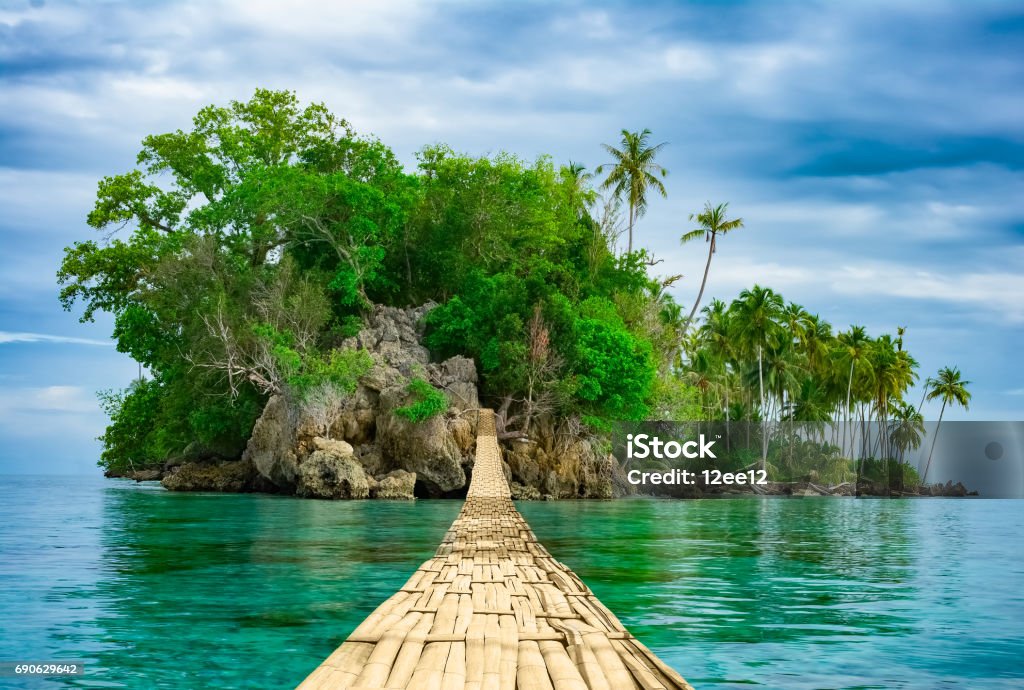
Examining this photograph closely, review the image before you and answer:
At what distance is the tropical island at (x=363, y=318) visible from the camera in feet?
68.7

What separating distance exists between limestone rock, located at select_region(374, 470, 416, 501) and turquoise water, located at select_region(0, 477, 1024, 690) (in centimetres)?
512

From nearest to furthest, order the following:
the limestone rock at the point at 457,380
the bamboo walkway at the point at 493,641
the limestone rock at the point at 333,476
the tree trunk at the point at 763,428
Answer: the bamboo walkway at the point at 493,641 → the limestone rock at the point at 333,476 → the limestone rock at the point at 457,380 → the tree trunk at the point at 763,428

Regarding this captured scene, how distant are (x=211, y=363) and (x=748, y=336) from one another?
74.1 ft

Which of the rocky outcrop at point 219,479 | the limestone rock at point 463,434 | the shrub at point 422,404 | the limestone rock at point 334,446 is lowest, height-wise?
the rocky outcrop at point 219,479

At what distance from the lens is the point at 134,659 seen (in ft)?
16.6

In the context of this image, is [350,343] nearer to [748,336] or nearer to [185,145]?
[185,145]

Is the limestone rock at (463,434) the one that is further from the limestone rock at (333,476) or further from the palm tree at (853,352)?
the palm tree at (853,352)

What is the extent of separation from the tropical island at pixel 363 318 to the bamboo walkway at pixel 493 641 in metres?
15.1

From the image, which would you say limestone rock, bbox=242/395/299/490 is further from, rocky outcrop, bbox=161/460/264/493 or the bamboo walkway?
the bamboo walkway

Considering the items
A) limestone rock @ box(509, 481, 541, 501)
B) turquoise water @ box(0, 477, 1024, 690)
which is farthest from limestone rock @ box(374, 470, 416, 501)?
turquoise water @ box(0, 477, 1024, 690)

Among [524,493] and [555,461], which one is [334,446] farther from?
[555,461]

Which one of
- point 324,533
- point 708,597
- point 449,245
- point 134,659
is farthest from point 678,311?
point 134,659

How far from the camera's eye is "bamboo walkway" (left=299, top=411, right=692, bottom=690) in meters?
3.06

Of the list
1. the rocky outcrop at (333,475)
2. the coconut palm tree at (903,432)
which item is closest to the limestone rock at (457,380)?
the rocky outcrop at (333,475)
